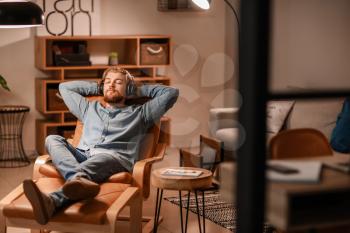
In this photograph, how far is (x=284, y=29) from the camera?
6.04 feet

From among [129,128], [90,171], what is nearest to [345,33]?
[90,171]

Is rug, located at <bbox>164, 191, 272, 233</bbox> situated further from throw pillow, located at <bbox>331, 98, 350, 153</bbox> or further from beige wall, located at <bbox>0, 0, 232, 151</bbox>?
beige wall, located at <bbox>0, 0, 232, 151</bbox>

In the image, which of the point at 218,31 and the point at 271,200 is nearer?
the point at 271,200

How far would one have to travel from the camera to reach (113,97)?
4.86 meters

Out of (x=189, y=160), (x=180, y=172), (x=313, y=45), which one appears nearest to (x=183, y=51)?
(x=189, y=160)

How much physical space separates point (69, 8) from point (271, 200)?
5893 millimetres

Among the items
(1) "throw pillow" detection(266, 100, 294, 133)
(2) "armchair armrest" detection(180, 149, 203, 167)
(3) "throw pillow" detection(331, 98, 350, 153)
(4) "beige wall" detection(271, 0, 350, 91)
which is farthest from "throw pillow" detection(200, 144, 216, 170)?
(4) "beige wall" detection(271, 0, 350, 91)

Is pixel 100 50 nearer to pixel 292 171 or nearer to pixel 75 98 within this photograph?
pixel 75 98

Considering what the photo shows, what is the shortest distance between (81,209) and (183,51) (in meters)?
4.57

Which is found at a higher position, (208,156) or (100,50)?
(100,50)

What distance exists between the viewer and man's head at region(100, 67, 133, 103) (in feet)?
15.9

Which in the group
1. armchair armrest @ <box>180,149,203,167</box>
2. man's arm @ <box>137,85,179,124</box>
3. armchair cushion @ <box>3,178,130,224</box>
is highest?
man's arm @ <box>137,85,179,124</box>

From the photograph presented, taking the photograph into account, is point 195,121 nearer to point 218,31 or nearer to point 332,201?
point 218,31

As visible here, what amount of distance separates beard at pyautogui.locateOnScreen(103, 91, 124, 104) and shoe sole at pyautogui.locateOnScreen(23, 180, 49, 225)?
4.49 ft
